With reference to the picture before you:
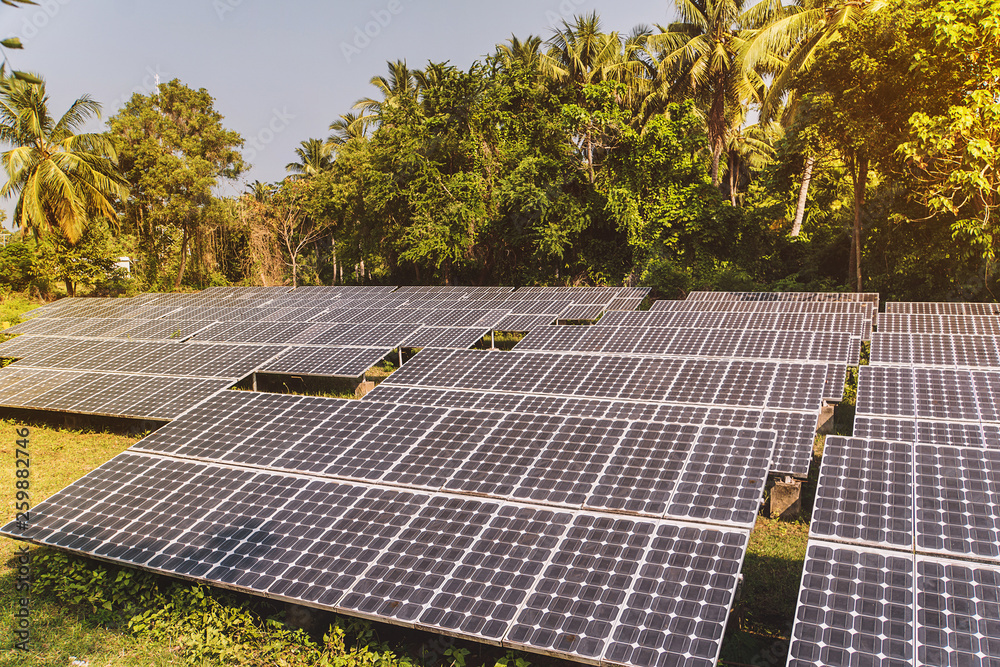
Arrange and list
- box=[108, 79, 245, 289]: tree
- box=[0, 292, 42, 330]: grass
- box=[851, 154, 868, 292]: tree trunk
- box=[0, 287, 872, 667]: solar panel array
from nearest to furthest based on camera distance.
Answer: box=[0, 287, 872, 667]: solar panel array
box=[851, 154, 868, 292]: tree trunk
box=[0, 292, 42, 330]: grass
box=[108, 79, 245, 289]: tree

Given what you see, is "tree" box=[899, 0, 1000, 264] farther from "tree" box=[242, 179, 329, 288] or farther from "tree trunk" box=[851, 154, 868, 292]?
"tree" box=[242, 179, 329, 288]

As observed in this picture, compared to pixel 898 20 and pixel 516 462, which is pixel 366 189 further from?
pixel 516 462

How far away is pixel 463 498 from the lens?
6.78 metres

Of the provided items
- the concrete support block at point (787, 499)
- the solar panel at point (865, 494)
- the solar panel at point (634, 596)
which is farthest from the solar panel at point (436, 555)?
the concrete support block at point (787, 499)

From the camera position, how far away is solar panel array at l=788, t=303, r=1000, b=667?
4402mm

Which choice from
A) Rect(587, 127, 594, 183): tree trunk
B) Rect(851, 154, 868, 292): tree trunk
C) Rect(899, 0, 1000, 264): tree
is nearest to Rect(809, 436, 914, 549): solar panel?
Rect(899, 0, 1000, 264): tree

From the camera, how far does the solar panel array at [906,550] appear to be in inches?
173

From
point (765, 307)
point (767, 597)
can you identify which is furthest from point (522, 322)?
point (767, 597)

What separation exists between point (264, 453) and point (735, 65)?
32837mm

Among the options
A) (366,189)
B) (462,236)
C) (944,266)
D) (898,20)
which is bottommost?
(944,266)

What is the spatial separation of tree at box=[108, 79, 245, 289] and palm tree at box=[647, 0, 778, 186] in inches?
1157

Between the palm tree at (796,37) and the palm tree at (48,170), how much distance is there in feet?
109

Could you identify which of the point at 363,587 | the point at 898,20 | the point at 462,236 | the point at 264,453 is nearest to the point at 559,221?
the point at 462,236

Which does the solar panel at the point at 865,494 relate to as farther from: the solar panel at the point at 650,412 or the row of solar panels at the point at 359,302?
the row of solar panels at the point at 359,302
